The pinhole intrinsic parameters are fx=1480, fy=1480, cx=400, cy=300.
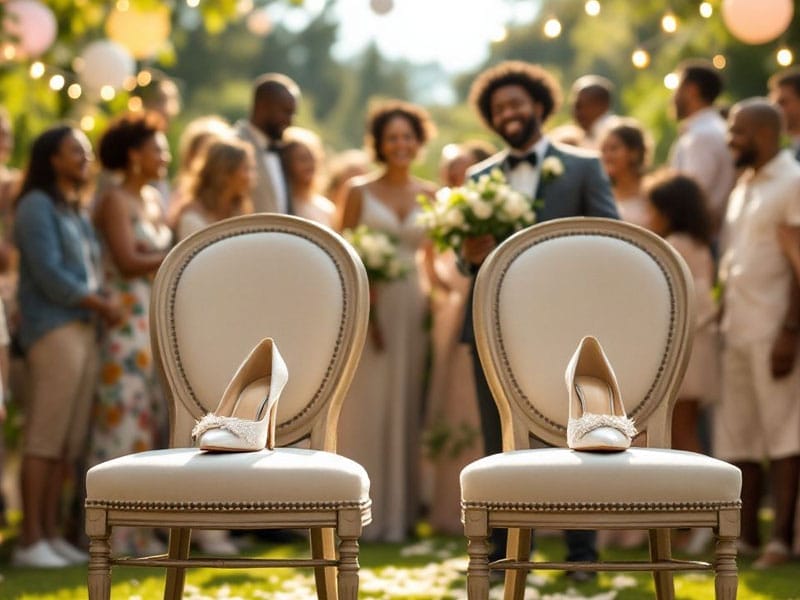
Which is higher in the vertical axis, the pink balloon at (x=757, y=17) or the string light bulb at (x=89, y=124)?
the pink balloon at (x=757, y=17)

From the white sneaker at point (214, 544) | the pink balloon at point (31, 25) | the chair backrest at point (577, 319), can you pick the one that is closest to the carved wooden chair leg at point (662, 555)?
the chair backrest at point (577, 319)

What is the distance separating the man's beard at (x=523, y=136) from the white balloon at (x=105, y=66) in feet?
10.9

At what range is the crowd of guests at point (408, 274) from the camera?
6.42 metres

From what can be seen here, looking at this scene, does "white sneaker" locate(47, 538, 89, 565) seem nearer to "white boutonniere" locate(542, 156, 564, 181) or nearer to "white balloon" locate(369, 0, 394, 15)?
"white boutonniere" locate(542, 156, 564, 181)

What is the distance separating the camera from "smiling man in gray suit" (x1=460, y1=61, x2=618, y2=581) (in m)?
5.80

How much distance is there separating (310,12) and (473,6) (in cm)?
1218

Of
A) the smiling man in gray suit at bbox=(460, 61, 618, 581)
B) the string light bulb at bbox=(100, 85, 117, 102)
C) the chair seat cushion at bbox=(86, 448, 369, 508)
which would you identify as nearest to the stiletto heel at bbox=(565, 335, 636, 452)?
the chair seat cushion at bbox=(86, 448, 369, 508)

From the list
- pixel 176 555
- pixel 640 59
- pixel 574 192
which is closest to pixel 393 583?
pixel 574 192

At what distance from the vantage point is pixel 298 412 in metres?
4.19

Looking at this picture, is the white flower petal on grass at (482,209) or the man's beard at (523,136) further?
the man's beard at (523,136)

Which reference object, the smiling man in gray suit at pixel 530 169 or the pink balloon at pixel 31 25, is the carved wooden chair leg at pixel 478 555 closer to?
the smiling man in gray suit at pixel 530 169

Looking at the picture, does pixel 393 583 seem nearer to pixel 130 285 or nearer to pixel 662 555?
pixel 662 555

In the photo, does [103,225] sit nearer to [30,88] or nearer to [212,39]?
[30,88]

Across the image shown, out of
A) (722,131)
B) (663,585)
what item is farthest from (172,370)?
(722,131)
